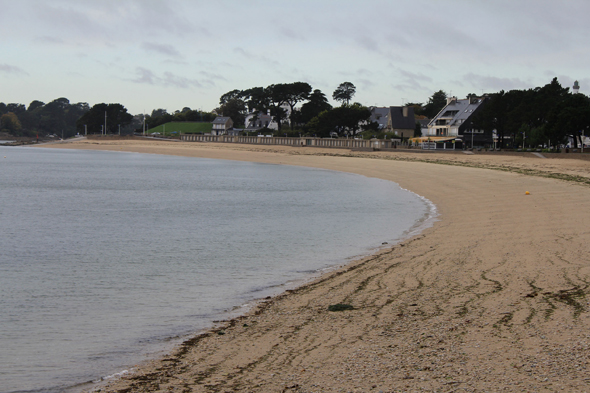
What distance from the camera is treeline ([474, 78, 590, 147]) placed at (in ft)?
219

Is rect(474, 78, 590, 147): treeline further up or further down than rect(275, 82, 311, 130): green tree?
further down

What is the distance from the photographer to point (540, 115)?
8119 centimetres

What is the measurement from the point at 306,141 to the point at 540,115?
4778cm

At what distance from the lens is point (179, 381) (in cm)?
638

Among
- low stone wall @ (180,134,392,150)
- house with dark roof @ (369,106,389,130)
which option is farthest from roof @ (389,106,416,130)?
low stone wall @ (180,134,392,150)

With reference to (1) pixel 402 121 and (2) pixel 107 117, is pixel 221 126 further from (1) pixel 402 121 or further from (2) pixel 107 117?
(1) pixel 402 121

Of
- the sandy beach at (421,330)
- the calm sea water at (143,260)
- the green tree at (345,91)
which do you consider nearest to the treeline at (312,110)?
the green tree at (345,91)

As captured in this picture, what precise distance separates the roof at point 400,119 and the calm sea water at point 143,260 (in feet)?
314

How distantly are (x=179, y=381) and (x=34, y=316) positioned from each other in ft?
15.6

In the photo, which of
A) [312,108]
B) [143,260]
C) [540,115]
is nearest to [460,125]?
[540,115]

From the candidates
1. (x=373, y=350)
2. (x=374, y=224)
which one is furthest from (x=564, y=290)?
(x=374, y=224)

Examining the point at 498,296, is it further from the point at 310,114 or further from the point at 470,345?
the point at 310,114

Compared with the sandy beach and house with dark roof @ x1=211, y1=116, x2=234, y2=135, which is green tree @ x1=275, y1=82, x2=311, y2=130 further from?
the sandy beach

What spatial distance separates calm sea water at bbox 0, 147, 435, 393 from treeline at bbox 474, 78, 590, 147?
43.2 m
